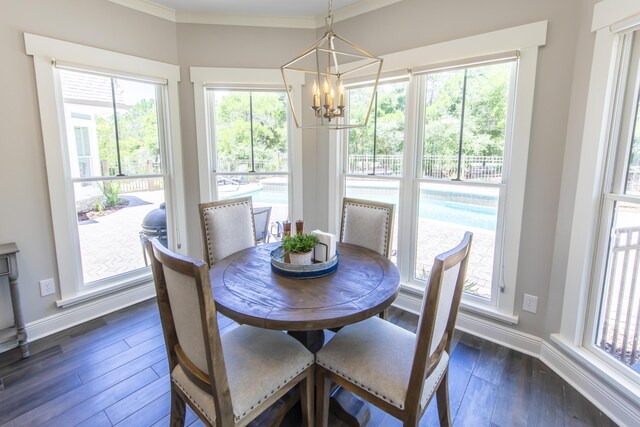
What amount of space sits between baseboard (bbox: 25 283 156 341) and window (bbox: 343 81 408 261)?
2291 mm

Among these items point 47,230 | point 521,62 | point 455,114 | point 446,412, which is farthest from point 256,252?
point 521,62

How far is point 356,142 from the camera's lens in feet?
10.2

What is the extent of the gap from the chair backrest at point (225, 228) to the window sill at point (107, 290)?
3.96 ft

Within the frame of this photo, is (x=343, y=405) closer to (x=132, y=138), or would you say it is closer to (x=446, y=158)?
(x=446, y=158)

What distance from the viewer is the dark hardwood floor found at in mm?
1740

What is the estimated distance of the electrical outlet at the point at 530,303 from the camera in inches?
88.9

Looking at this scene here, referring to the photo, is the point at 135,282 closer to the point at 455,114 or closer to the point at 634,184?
the point at 455,114

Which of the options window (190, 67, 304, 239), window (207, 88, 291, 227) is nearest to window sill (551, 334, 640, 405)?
window (190, 67, 304, 239)

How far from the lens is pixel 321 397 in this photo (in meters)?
1.55

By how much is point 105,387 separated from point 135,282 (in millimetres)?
1227

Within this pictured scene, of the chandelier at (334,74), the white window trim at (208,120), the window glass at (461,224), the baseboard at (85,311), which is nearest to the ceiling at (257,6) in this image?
the chandelier at (334,74)

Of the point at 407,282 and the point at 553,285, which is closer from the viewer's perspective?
the point at 553,285

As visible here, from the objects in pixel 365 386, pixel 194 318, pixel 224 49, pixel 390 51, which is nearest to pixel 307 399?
pixel 365 386

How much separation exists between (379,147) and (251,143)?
4.34 ft
